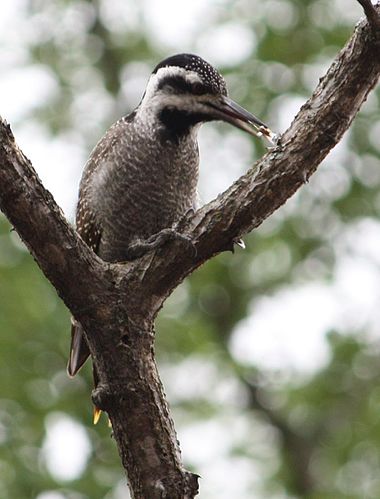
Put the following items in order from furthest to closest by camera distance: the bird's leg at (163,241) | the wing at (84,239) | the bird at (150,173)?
1. the wing at (84,239)
2. the bird at (150,173)
3. the bird's leg at (163,241)

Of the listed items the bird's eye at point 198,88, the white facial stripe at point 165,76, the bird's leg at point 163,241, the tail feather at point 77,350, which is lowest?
the bird's leg at point 163,241

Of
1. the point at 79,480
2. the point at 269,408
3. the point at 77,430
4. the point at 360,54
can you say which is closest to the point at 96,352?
the point at 360,54

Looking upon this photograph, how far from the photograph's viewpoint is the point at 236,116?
4.82 m

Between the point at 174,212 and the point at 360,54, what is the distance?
137 centimetres

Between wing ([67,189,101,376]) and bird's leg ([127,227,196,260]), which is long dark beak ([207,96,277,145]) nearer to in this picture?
bird's leg ([127,227,196,260])

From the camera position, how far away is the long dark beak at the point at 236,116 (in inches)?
184

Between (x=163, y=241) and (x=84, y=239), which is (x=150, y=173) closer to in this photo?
(x=84, y=239)

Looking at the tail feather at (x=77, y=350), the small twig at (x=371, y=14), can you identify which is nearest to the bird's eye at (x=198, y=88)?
the small twig at (x=371, y=14)

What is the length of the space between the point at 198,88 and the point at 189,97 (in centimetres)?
8

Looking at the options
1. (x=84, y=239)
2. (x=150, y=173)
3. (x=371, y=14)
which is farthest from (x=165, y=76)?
(x=371, y=14)

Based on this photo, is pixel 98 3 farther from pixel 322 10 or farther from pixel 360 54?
pixel 360 54

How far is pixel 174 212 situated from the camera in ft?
16.9

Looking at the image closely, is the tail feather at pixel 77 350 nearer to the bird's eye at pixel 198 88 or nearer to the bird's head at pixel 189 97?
the bird's head at pixel 189 97

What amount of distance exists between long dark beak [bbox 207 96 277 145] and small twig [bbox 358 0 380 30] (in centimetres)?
72
